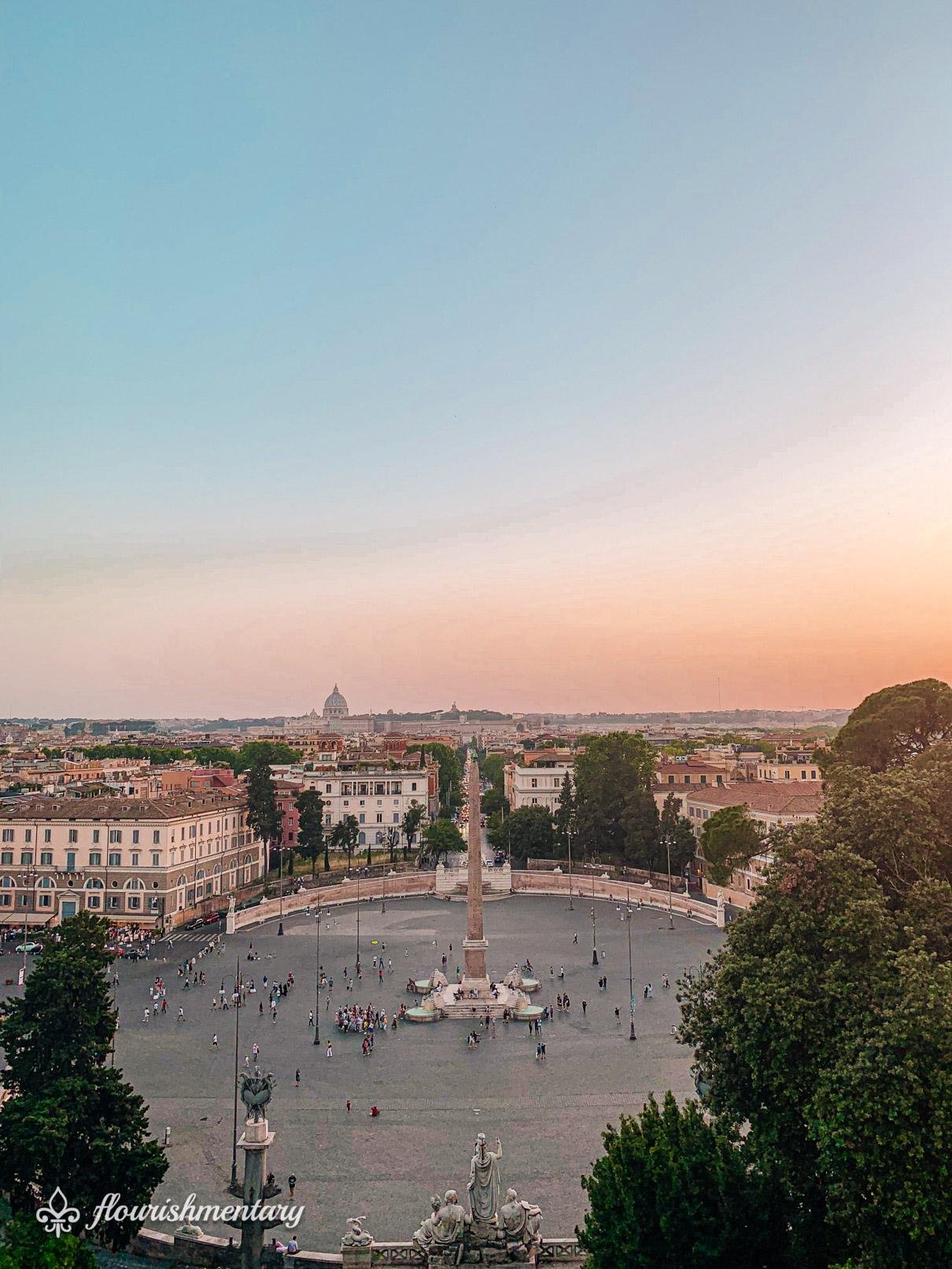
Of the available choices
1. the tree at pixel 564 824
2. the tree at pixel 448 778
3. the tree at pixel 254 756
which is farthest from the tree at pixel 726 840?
the tree at pixel 254 756

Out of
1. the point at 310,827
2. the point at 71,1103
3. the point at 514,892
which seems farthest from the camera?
the point at 310,827

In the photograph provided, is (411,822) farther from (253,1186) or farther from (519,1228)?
(253,1186)

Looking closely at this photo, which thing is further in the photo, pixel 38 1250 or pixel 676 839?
pixel 676 839

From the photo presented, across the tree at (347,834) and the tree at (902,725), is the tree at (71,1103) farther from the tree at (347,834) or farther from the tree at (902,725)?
the tree at (347,834)

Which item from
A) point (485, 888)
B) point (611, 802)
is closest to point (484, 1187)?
point (485, 888)

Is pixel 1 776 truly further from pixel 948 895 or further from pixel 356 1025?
pixel 948 895

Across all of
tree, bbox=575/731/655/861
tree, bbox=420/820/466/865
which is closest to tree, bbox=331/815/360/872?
tree, bbox=420/820/466/865

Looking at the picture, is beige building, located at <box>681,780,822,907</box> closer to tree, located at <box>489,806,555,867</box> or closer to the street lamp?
the street lamp
